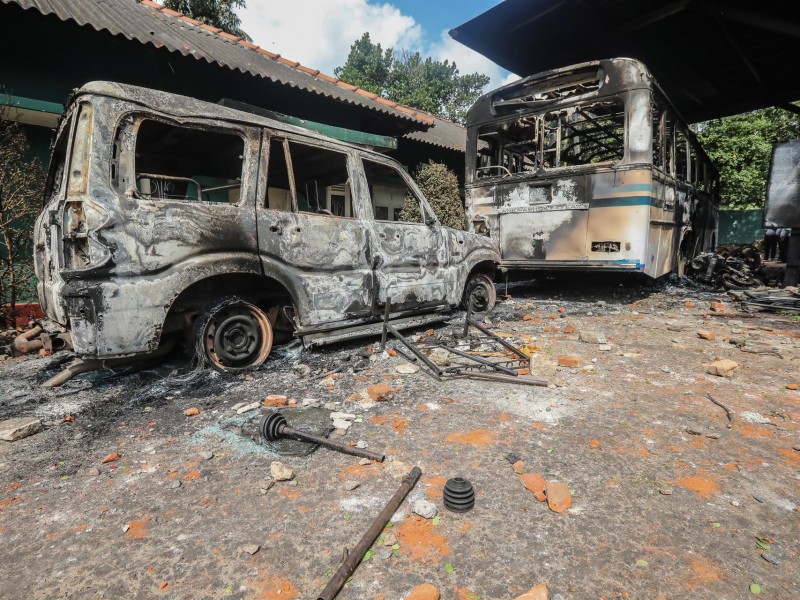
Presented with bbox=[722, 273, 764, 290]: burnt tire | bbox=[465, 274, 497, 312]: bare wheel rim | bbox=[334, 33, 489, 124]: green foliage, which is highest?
bbox=[334, 33, 489, 124]: green foliage

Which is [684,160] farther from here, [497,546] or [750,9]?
[497,546]

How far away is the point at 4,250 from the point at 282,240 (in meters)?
4.35

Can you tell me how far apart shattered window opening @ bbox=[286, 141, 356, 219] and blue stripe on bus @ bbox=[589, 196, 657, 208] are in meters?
3.83

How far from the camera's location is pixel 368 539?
1570 millimetres

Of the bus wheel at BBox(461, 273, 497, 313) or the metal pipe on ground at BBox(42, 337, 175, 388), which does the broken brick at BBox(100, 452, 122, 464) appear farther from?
the bus wheel at BBox(461, 273, 497, 313)

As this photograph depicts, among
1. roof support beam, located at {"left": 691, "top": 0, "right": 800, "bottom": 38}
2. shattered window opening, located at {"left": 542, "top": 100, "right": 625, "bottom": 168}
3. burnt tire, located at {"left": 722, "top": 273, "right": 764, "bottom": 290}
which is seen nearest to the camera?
roof support beam, located at {"left": 691, "top": 0, "right": 800, "bottom": 38}

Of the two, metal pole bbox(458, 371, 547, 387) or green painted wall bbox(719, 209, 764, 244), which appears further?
green painted wall bbox(719, 209, 764, 244)

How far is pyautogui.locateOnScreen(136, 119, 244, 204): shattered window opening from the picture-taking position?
3229mm

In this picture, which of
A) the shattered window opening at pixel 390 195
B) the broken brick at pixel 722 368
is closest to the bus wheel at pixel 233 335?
the shattered window opening at pixel 390 195

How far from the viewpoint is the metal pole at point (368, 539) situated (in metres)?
1.36

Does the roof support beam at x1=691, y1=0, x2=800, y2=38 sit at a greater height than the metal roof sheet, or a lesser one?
lesser

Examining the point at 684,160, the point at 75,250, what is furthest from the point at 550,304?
the point at 75,250

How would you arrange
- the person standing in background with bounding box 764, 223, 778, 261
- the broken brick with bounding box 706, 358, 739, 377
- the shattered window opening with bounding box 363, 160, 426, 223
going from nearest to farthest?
1. the broken brick with bounding box 706, 358, 739, 377
2. the shattered window opening with bounding box 363, 160, 426, 223
3. the person standing in background with bounding box 764, 223, 778, 261

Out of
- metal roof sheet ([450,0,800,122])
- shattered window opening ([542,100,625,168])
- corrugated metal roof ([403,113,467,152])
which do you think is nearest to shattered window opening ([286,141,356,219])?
shattered window opening ([542,100,625,168])
